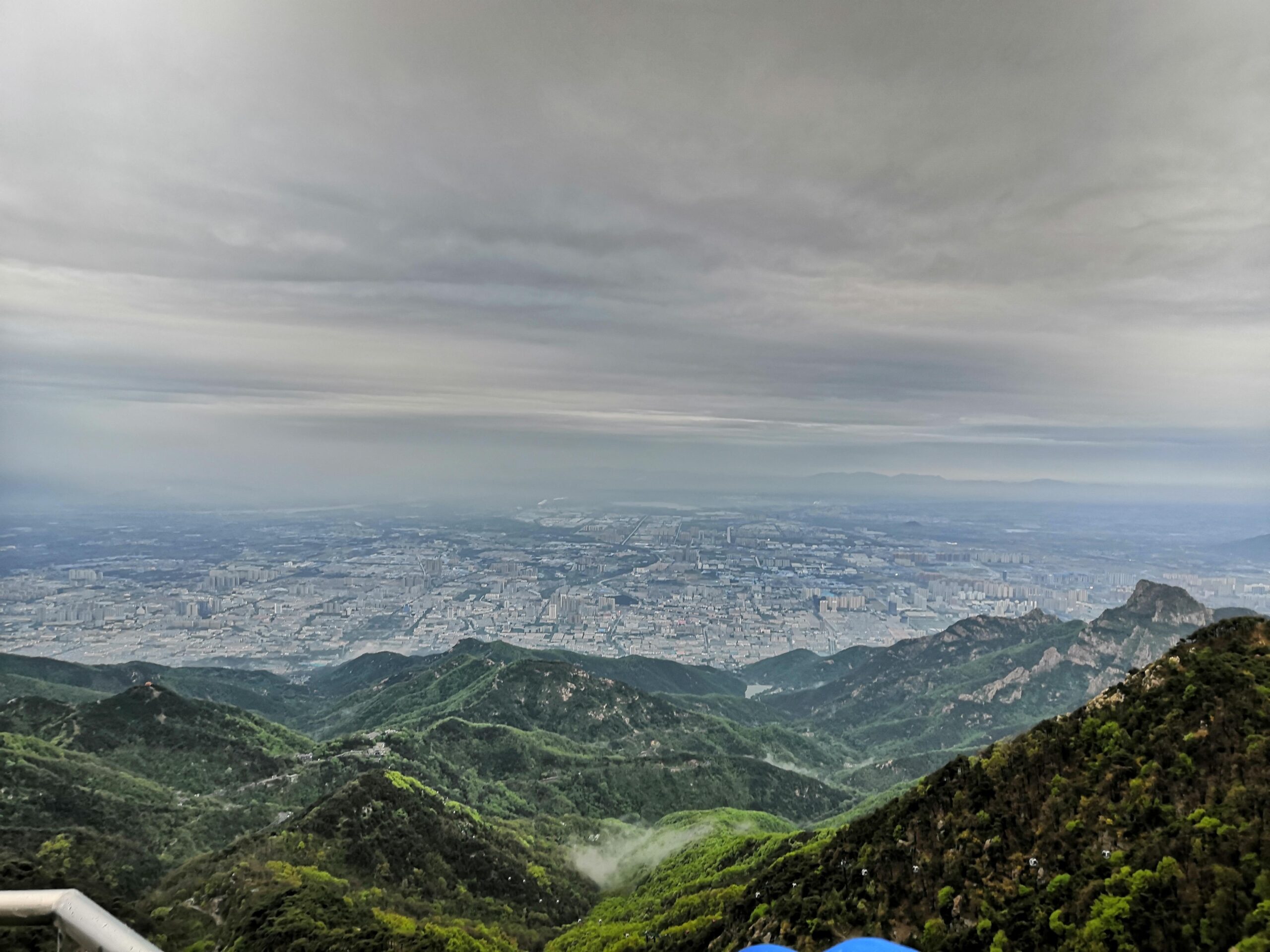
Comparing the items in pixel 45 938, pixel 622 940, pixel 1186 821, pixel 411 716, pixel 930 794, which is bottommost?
pixel 411 716

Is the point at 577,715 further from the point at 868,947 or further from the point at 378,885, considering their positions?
the point at 868,947

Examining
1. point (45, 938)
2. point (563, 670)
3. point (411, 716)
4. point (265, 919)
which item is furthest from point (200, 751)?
point (45, 938)

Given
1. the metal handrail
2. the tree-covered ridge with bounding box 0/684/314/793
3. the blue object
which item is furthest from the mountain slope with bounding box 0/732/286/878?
the blue object

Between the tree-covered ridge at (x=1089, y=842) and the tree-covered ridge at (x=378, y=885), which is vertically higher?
the tree-covered ridge at (x=1089, y=842)

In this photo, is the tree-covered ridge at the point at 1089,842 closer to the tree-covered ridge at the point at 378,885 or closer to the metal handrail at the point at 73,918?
the metal handrail at the point at 73,918

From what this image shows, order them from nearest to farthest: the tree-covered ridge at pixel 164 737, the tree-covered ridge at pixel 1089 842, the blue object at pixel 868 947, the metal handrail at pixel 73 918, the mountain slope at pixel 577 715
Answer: the metal handrail at pixel 73 918
the blue object at pixel 868 947
the tree-covered ridge at pixel 1089 842
the tree-covered ridge at pixel 164 737
the mountain slope at pixel 577 715

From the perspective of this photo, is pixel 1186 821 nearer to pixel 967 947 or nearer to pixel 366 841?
pixel 967 947

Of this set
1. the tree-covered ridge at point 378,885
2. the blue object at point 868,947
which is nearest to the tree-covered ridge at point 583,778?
the tree-covered ridge at point 378,885
